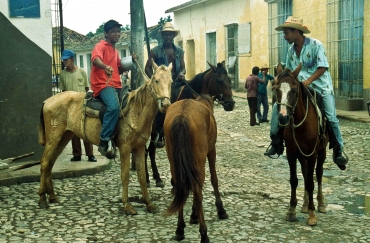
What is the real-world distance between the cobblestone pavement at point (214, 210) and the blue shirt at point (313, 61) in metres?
1.49

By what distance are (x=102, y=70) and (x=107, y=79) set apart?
132mm

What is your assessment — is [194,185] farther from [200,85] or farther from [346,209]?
[200,85]

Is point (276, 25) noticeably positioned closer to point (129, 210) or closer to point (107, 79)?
point (107, 79)

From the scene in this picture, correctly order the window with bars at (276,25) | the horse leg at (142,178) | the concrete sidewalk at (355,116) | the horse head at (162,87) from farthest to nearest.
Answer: the window with bars at (276,25) < the concrete sidewalk at (355,116) < the horse leg at (142,178) < the horse head at (162,87)

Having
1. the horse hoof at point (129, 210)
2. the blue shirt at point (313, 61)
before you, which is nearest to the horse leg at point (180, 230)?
the horse hoof at point (129, 210)

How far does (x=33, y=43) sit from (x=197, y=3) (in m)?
25.1

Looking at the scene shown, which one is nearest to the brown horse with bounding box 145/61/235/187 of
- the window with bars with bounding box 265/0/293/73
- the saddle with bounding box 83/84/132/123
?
the saddle with bounding box 83/84/132/123

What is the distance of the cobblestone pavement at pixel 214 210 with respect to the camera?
5.72 metres

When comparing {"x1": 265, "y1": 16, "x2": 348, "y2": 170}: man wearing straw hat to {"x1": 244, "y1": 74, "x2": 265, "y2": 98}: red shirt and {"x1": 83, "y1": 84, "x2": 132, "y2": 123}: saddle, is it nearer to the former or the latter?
{"x1": 83, "y1": 84, "x2": 132, "y2": 123}: saddle

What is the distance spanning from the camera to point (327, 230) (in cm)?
582

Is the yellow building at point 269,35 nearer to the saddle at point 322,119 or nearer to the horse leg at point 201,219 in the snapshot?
the saddle at point 322,119

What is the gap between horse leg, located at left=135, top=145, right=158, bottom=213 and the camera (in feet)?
22.0

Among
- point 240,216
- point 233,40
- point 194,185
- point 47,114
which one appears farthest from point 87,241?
point 233,40

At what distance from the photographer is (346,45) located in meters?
18.5
